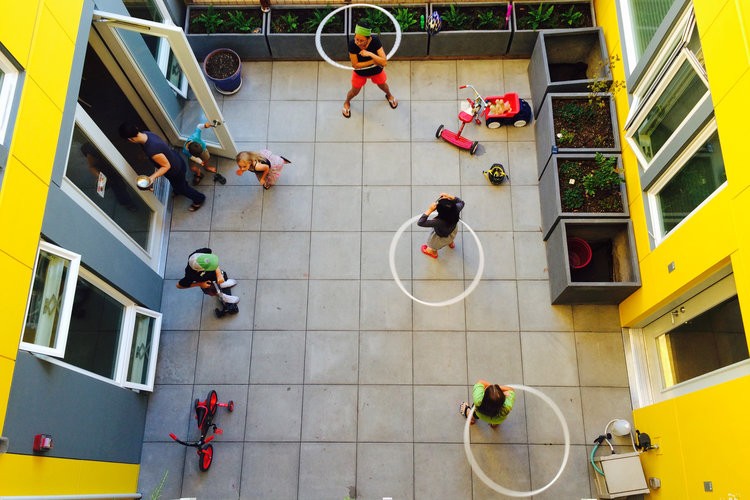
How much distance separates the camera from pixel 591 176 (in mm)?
7000

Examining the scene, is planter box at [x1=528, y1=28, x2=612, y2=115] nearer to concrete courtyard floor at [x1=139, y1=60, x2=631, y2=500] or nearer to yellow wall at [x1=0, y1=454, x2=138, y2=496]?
concrete courtyard floor at [x1=139, y1=60, x2=631, y2=500]

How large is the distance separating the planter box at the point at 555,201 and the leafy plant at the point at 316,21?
4.15m

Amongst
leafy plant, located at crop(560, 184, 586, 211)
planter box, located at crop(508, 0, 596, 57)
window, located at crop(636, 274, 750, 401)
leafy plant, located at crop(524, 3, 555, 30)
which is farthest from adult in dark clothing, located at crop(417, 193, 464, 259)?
leafy plant, located at crop(524, 3, 555, 30)

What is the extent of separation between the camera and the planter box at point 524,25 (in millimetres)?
8219

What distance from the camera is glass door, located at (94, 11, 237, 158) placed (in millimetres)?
6046

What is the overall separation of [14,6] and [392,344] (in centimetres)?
523

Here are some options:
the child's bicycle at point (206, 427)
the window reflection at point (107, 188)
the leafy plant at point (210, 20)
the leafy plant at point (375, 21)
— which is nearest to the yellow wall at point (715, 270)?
the leafy plant at point (375, 21)

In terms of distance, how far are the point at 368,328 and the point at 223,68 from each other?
15.3 ft

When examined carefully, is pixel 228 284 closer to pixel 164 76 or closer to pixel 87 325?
pixel 87 325

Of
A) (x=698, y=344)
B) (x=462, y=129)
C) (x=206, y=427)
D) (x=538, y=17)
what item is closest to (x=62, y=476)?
(x=206, y=427)

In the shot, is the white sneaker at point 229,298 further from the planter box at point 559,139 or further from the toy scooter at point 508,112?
the planter box at point 559,139

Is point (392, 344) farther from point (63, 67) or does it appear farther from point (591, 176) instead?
point (63, 67)

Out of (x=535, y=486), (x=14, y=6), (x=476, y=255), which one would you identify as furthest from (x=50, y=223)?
(x=535, y=486)

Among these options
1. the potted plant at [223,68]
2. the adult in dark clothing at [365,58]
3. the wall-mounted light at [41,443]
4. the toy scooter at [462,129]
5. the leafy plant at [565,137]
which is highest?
the potted plant at [223,68]
